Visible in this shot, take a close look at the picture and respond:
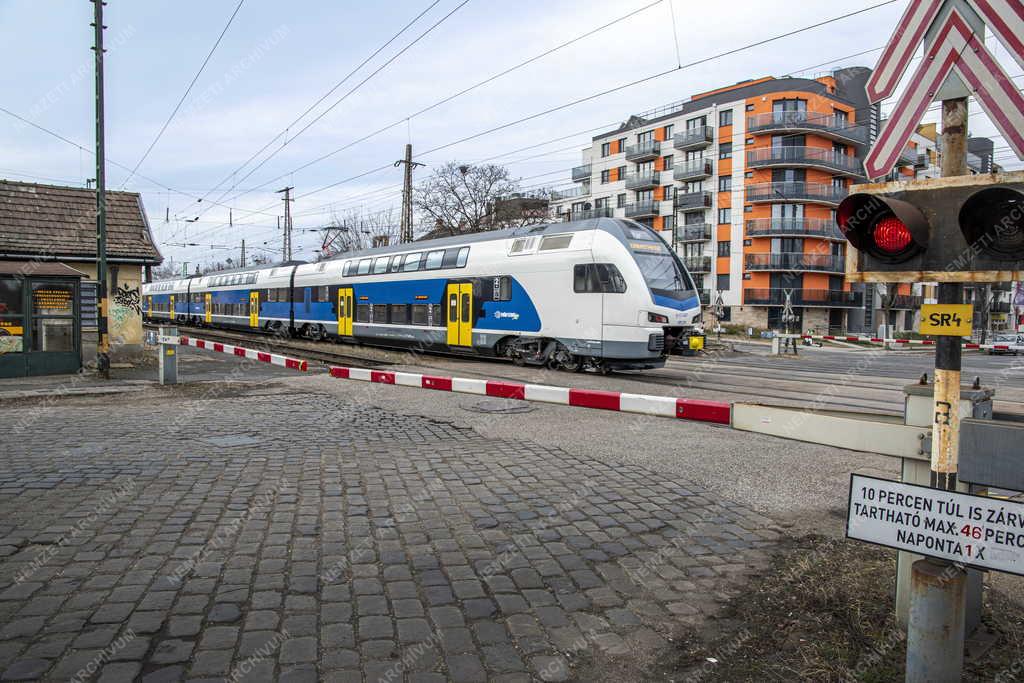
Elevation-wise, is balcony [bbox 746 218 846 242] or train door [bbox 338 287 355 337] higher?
balcony [bbox 746 218 846 242]

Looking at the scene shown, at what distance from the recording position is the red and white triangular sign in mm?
2492

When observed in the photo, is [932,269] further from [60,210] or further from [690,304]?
[60,210]

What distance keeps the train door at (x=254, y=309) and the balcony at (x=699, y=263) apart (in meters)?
37.7

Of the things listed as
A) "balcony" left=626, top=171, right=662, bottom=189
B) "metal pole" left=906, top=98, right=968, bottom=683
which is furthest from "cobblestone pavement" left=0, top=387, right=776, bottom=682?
"balcony" left=626, top=171, right=662, bottom=189

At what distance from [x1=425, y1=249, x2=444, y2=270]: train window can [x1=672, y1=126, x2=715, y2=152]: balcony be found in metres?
42.8

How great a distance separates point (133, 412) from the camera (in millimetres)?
9469

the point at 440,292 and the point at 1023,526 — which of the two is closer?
the point at 1023,526

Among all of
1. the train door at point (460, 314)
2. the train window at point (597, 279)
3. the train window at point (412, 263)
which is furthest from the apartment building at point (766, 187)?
the train window at point (597, 279)

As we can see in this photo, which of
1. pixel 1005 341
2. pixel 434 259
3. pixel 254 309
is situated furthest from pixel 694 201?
pixel 434 259

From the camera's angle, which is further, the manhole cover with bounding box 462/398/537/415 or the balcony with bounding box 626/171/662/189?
the balcony with bounding box 626/171/662/189

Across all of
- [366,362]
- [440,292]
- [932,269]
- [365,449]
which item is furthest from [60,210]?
[932,269]

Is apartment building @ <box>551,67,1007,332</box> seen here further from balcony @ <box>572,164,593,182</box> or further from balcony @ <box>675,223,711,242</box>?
balcony @ <box>572,164,593,182</box>

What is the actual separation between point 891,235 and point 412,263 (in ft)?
58.8

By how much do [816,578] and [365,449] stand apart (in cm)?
468
